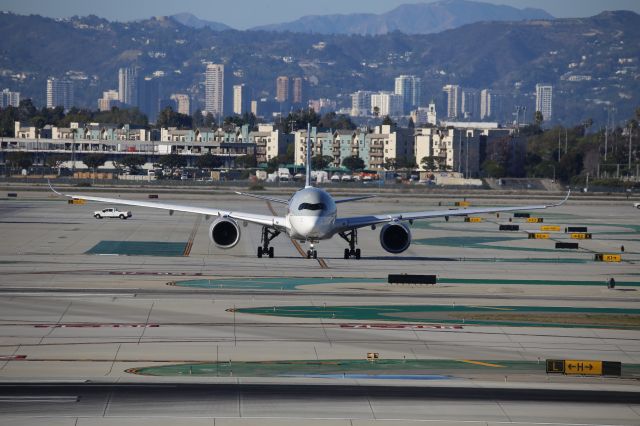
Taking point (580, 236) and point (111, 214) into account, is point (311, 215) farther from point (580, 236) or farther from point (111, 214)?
point (111, 214)

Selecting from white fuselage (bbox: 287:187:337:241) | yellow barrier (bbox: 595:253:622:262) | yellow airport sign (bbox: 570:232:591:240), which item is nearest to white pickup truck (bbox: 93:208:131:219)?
yellow airport sign (bbox: 570:232:591:240)

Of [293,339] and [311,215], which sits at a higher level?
[311,215]

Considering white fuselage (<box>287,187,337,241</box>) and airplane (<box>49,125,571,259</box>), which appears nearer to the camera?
white fuselage (<box>287,187,337,241</box>)

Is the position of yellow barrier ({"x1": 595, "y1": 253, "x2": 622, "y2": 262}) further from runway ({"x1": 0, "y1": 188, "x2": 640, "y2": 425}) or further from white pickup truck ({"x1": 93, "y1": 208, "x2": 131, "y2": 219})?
white pickup truck ({"x1": 93, "y1": 208, "x2": 131, "y2": 219})

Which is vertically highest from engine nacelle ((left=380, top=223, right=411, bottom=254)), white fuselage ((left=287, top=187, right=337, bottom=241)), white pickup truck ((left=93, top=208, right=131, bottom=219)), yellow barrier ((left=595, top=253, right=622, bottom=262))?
white fuselage ((left=287, top=187, right=337, bottom=241))

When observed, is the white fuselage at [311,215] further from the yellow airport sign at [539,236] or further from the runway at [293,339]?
the yellow airport sign at [539,236]

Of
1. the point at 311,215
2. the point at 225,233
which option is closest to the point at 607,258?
the point at 311,215
